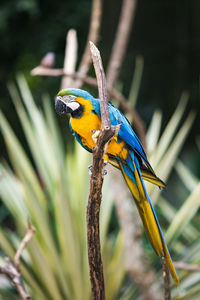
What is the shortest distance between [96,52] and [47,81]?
2.41 m

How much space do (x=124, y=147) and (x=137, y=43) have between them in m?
2.53

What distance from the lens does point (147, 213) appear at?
1.89ft

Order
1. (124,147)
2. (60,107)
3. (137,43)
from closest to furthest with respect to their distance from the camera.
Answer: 1. (60,107)
2. (124,147)
3. (137,43)

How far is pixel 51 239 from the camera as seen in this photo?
53.7 inches

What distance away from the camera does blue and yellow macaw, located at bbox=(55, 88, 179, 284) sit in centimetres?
55

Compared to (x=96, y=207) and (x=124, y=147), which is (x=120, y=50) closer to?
(x=124, y=147)

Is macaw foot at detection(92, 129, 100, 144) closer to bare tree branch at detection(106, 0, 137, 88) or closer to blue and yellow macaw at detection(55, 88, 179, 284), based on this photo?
blue and yellow macaw at detection(55, 88, 179, 284)

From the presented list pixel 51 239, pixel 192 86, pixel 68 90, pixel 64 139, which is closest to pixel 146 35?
pixel 192 86

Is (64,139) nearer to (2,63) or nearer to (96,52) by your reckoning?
(2,63)

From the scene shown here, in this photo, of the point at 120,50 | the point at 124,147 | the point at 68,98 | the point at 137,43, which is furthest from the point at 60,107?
the point at 137,43

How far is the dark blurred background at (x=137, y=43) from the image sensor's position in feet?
9.36

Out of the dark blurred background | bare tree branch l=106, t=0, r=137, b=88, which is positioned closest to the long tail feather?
bare tree branch l=106, t=0, r=137, b=88

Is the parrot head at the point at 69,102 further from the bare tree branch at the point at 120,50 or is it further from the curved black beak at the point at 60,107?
the bare tree branch at the point at 120,50

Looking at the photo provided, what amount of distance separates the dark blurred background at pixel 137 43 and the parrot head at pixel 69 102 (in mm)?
2221
